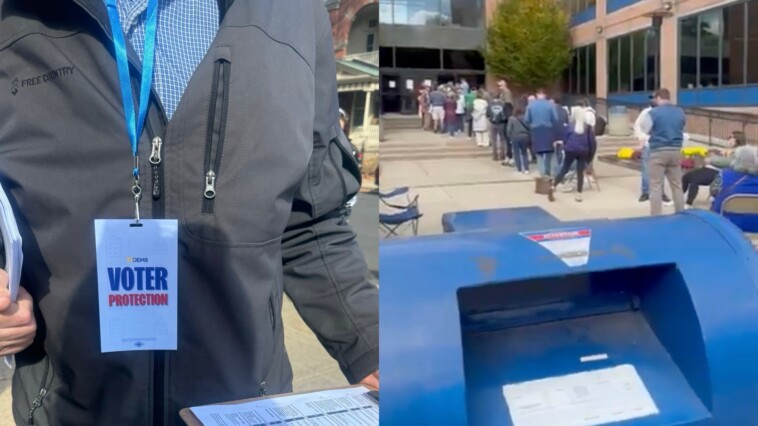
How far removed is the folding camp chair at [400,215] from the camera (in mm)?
885

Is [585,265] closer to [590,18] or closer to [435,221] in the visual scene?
[435,221]

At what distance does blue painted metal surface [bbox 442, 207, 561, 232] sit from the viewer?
1467 millimetres

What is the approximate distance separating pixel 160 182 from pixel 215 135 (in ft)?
0.24

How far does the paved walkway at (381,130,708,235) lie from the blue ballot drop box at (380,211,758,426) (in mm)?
126

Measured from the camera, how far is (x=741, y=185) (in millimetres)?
2451

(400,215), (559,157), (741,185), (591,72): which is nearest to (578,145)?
(559,157)

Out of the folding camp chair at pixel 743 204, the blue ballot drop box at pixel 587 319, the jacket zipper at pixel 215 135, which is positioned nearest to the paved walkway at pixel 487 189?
the blue ballot drop box at pixel 587 319

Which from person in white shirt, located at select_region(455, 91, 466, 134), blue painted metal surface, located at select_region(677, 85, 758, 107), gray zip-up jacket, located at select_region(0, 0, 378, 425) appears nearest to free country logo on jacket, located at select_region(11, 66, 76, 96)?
gray zip-up jacket, located at select_region(0, 0, 378, 425)

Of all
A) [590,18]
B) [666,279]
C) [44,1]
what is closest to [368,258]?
[44,1]

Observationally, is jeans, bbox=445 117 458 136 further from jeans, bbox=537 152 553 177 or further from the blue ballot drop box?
jeans, bbox=537 152 553 177

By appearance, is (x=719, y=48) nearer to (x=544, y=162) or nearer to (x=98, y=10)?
(x=544, y=162)

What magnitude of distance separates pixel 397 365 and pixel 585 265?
438 millimetres

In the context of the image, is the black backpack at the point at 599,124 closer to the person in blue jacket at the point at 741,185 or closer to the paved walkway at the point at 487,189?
the paved walkway at the point at 487,189

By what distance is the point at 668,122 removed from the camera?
1823mm
